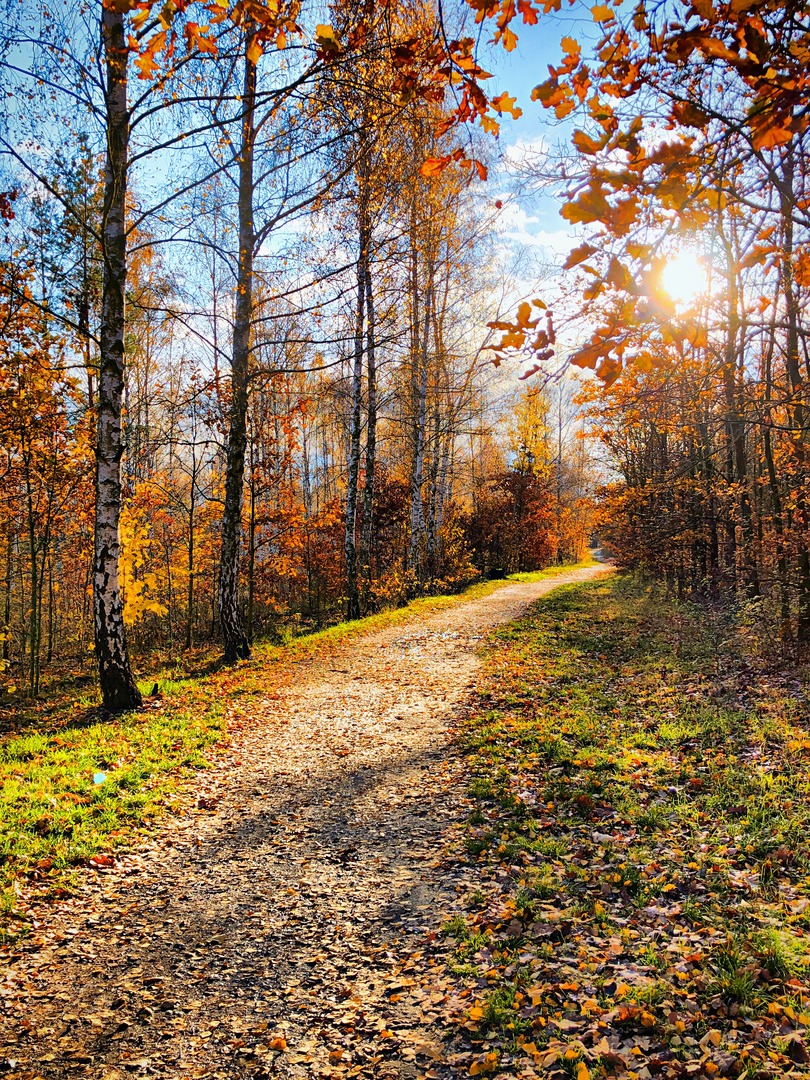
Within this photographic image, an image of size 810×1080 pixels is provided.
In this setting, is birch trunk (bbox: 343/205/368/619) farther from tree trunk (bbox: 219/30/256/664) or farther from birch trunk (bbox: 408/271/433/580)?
tree trunk (bbox: 219/30/256/664)

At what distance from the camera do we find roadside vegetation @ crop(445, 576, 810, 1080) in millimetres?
2559

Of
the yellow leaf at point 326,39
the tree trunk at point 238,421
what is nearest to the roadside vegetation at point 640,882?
the yellow leaf at point 326,39

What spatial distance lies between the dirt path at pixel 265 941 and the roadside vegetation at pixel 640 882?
0.35 meters

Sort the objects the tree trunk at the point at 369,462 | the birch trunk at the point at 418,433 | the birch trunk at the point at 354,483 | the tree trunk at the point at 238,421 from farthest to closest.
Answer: the birch trunk at the point at 418,433, the tree trunk at the point at 369,462, the birch trunk at the point at 354,483, the tree trunk at the point at 238,421

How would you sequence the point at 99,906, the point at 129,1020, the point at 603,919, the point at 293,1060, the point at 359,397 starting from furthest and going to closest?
the point at 359,397 < the point at 99,906 < the point at 603,919 < the point at 129,1020 < the point at 293,1060

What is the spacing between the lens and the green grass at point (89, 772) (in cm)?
396

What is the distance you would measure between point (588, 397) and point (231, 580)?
868cm

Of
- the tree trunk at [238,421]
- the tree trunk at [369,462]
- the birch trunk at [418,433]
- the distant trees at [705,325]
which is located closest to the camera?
the distant trees at [705,325]

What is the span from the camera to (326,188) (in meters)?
8.24

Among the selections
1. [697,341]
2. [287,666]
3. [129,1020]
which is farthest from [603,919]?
[287,666]

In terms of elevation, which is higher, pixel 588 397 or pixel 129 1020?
pixel 588 397

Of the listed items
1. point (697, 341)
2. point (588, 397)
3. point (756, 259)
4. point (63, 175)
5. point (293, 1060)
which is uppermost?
point (63, 175)

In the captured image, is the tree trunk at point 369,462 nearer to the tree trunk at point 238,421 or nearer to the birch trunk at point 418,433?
the birch trunk at point 418,433

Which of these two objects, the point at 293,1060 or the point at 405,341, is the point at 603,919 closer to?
the point at 293,1060
